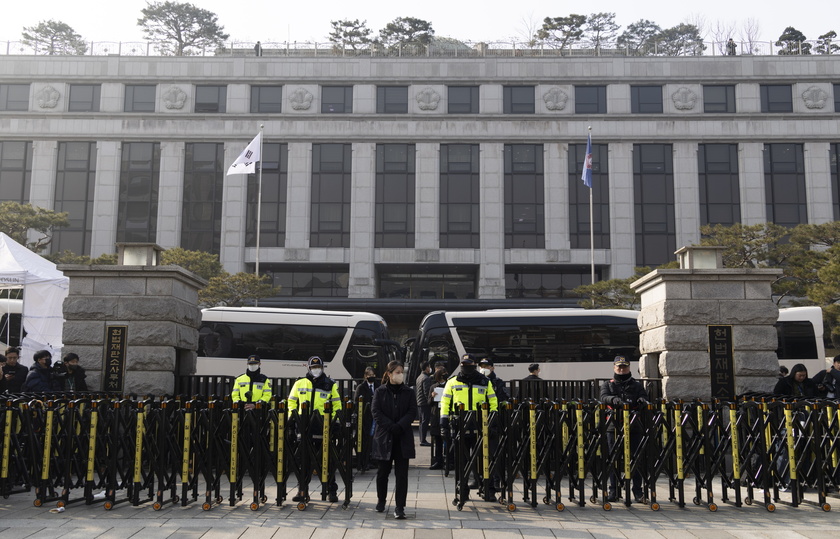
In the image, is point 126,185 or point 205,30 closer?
point 126,185

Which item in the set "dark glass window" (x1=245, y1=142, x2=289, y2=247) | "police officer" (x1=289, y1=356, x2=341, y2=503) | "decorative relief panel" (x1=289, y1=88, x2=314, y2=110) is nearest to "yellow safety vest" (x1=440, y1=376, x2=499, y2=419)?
"police officer" (x1=289, y1=356, x2=341, y2=503)

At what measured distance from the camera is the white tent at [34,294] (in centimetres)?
1788

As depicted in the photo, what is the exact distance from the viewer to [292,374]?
73.5 ft

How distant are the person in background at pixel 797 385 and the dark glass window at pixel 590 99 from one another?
36482 mm

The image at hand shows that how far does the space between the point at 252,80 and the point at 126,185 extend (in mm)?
10543

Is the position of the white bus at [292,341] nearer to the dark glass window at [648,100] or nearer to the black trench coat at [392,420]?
the black trench coat at [392,420]

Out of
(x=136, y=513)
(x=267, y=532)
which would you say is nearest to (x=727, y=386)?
(x=267, y=532)

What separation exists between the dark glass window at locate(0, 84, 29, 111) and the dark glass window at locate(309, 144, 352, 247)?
62.2 ft

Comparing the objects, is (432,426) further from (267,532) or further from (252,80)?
(252,80)

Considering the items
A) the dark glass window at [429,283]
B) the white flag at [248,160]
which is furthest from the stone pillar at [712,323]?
the dark glass window at [429,283]

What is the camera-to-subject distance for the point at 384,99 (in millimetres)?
46781

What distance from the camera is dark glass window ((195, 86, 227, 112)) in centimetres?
4659

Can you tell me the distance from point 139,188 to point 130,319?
35.9 metres

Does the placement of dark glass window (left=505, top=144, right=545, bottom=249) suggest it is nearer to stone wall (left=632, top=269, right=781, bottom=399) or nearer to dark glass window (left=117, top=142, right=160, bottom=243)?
dark glass window (left=117, top=142, right=160, bottom=243)
